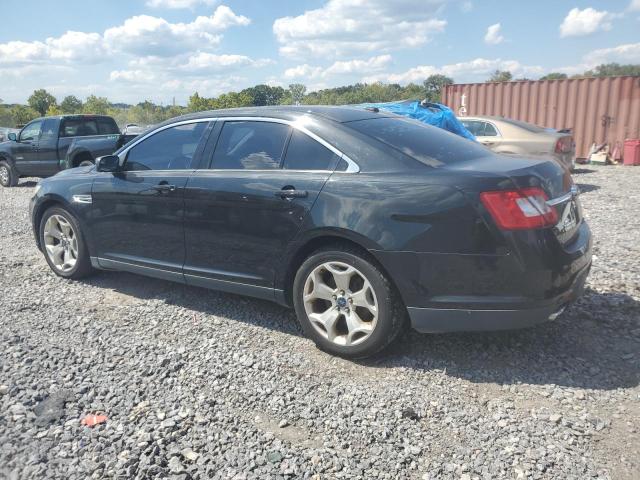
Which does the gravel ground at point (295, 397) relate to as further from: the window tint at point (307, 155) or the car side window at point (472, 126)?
the car side window at point (472, 126)

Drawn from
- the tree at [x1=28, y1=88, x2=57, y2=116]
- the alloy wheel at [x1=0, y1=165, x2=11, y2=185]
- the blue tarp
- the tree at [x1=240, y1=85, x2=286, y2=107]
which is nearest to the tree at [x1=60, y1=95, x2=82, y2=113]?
the tree at [x1=28, y1=88, x2=57, y2=116]

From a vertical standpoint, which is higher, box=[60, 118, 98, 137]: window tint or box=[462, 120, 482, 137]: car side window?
box=[60, 118, 98, 137]: window tint

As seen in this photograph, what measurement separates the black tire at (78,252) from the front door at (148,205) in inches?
10.8

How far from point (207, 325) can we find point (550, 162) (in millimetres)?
2717

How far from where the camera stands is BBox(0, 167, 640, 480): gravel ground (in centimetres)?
248

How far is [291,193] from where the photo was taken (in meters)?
3.49

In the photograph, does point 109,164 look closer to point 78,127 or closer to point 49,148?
point 78,127

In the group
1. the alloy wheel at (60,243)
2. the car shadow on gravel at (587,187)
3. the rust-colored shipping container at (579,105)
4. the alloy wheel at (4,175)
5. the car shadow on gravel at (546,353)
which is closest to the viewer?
the car shadow on gravel at (546,353)

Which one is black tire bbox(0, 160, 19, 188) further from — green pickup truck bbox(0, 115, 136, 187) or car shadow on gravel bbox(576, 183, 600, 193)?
car shadow on gravel bbox(576, 183, 600, 193)

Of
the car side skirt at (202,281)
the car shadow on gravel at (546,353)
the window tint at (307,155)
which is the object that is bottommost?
the car shadow on gravel at (546,353)

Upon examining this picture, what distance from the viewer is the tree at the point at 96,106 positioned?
179ft

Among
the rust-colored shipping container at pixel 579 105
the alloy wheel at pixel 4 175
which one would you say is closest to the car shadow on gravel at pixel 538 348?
the alloy wheel at pixel 4 175

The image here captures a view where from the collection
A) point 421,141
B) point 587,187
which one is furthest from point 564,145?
point 421,141

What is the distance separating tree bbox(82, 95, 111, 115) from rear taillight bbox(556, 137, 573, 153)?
171 ft
